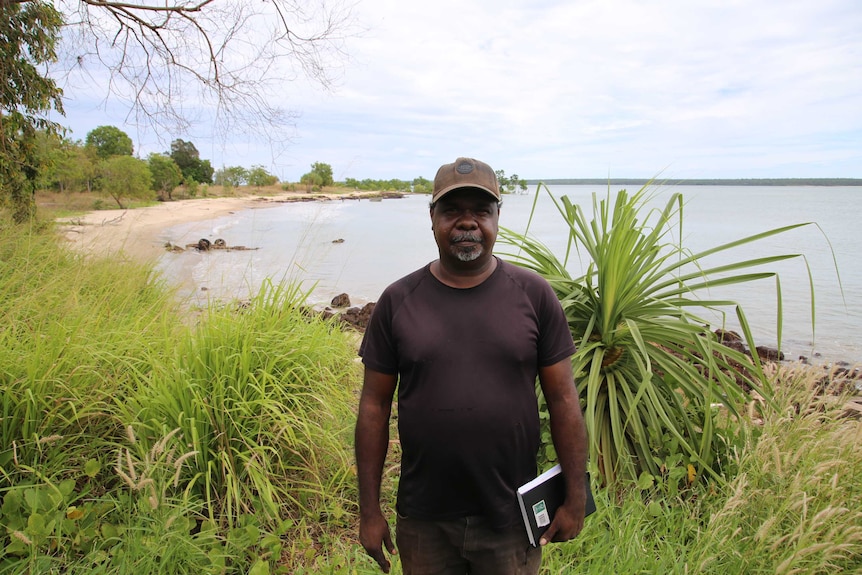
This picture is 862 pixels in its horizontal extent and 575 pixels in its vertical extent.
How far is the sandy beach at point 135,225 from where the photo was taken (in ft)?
20.3

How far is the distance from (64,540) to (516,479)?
6.98 ft

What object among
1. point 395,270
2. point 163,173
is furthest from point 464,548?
point 163,173

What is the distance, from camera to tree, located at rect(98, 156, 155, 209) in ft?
96.7

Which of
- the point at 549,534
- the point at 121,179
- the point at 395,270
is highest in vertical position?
the point at 121,179

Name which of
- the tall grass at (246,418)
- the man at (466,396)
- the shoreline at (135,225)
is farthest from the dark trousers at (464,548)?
the shoreline at (135,225)

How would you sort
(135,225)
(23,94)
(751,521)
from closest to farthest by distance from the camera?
(751,521), (23,94), (135,225)

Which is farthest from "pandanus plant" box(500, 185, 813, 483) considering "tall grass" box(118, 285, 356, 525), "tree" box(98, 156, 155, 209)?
"tree" box(98, 156, 155, 209)

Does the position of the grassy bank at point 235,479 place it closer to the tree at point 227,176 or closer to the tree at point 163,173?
the tree at point 227,176

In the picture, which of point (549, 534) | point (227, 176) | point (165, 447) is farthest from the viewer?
point (227, 176)

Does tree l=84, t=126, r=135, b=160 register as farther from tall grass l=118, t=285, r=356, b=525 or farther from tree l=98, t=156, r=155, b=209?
tall grass l=118, t=285, r=356, b=525

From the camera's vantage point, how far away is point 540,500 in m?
1.65

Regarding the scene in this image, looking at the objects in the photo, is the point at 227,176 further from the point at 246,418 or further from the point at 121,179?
the point at 121,179

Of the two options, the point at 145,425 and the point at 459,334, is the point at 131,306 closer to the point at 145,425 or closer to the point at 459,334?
the point at 145,425

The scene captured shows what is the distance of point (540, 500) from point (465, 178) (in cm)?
105
